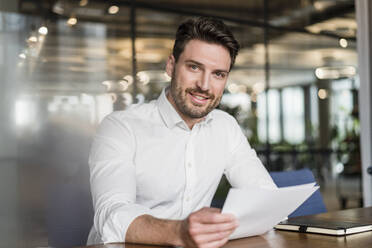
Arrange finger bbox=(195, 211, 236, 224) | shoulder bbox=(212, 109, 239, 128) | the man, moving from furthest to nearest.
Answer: shoulder bbox=(212, 109, 239, 128) < the man < finger bbox=(195, 211, 236, 224)

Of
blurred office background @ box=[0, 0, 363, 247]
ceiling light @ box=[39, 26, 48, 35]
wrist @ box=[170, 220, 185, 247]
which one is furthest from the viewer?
ceiling light @ box=[39, 26, 48, 35]

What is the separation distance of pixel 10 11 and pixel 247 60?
2873mm

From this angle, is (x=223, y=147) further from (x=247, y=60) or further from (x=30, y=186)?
(x=247, y=60)

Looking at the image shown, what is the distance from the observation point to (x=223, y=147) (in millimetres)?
2117

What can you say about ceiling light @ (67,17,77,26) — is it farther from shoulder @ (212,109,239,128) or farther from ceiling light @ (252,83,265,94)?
shoulder @ (212,109,239,128)

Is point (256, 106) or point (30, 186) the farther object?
point (256, 106)

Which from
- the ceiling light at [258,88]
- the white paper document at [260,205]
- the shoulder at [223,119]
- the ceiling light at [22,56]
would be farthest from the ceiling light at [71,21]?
the white paper document at [260,205]

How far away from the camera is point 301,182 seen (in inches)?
101

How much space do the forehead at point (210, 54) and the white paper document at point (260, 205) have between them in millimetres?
635

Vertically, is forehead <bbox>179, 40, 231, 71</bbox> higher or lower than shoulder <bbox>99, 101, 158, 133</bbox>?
higher

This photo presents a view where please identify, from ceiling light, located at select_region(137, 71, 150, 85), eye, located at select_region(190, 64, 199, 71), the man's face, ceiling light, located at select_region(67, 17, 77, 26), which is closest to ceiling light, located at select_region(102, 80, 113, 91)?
ceiling light, located at select_region(137, 71, 150, 85)

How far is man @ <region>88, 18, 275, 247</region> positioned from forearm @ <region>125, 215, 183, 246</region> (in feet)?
0.41

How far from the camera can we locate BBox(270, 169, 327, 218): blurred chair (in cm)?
246

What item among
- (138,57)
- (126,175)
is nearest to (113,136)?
(126,175)
